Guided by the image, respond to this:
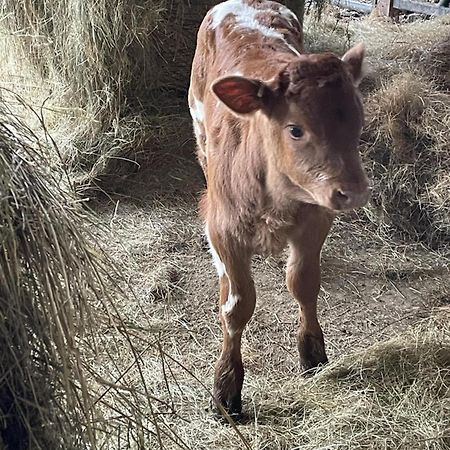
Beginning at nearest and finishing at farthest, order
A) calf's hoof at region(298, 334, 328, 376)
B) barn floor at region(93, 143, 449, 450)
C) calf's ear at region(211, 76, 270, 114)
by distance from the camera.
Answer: calf's ear at region(211, 76, 270, 114) < barn floor at region(93, 143, 449, 450) < calf's hoof at region(298, 334, 328, 376)

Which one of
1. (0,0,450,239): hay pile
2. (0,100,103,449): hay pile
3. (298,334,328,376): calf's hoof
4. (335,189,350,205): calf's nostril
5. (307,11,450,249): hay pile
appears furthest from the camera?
(0,0,450,239): hay pile

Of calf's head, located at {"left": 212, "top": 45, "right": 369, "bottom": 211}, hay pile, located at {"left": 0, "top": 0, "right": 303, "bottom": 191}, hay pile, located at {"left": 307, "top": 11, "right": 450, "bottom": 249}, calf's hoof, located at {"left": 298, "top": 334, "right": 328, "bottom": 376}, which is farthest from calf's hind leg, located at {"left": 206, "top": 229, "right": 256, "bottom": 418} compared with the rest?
hay pile, located at {"left": 0, "top": 0, "right": 303, "bottom": 191}

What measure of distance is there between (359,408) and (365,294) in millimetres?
1072

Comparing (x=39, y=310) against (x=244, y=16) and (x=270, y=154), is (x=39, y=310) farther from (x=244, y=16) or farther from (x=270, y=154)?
(x=244, y=16)

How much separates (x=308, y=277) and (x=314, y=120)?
89 centimetres

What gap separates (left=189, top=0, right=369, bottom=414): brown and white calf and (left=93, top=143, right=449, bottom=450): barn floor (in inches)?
6.5

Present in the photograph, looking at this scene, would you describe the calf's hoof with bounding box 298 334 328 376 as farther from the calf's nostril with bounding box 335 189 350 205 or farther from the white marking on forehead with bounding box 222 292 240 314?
the calf's nostril with bounding box 335 189 350 205

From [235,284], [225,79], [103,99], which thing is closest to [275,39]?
[225,79]

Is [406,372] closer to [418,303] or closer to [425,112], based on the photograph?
[418,303]

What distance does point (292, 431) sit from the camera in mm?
3021

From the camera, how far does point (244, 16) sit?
11.8 feet

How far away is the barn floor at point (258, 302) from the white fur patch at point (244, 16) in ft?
3.90

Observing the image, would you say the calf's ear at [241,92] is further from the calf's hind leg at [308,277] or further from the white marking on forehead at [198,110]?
the white marking on forehead at [198,110]

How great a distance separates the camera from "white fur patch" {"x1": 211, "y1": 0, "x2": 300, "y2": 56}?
11.3ft
